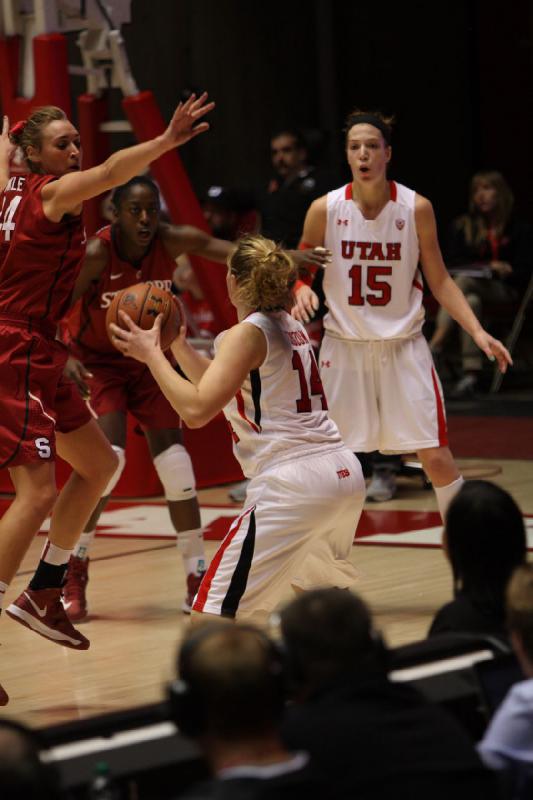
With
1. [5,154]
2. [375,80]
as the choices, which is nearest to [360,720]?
[5,154]

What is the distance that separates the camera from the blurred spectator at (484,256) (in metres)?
11.9

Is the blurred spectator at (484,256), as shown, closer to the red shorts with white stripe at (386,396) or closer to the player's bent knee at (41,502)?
the red shorts with white stripe at (386,396)

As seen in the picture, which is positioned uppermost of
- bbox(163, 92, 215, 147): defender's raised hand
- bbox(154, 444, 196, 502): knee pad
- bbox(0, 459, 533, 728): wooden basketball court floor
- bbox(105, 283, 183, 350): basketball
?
bbox(163, 92, 215, 147): defender's raised hand

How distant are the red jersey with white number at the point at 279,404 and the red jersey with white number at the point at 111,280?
77.7 inches

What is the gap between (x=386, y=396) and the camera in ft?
20.1

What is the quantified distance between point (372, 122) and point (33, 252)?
5.86 ft

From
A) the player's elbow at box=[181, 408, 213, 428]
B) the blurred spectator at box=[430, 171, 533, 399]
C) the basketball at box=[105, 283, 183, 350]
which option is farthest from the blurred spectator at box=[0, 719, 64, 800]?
the blurred spectator at box=[430, 171, 533, 399]

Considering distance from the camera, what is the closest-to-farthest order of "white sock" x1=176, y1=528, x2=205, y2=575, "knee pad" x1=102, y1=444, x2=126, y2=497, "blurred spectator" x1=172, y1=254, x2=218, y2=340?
"knee pad" x1=102, y1=444, x2=126, y2=497
"white sock" x1=176, y1=528, x2=205, y2=575
"blurred spectator" x1=172, y1=254, x2=218, y2=340

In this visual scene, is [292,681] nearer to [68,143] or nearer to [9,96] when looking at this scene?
[68,143]

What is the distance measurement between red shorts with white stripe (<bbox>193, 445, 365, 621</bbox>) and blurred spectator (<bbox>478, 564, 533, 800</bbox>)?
5.94 feet

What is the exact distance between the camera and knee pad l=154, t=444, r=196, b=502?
6156 mm

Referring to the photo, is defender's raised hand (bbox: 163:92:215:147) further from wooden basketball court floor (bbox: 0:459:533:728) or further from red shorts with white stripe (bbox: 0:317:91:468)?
wooden basketball court floor (bbox: 0:459:533:728)

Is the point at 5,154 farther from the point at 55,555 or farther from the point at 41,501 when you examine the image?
the point at 55,555

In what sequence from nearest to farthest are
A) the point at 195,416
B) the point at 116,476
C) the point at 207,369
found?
the point at 195,416 → the point at 207,369 → the point at 116,476
